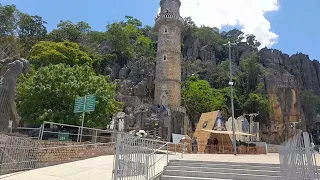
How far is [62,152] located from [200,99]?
106 ft

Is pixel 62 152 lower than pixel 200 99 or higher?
lower

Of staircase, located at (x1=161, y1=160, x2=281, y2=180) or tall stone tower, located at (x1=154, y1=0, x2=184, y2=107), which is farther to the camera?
tall stone tower, located at (x1=154, y1=0, x2=184, y2=107)

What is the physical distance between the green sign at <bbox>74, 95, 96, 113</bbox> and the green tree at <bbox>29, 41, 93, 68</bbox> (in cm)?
1719

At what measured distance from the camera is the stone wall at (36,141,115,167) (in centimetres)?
992

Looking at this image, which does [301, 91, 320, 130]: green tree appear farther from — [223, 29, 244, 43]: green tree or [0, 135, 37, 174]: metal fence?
[0, 135, 37, 174]: metal fence

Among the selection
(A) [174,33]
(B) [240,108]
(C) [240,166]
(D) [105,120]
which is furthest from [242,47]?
(C) [240,166]

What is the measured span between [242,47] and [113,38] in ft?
105

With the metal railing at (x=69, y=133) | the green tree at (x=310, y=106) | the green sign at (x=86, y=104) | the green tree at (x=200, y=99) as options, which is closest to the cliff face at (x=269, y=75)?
the green tree at (x=310, y=106)

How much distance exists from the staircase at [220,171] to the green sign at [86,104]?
729cm

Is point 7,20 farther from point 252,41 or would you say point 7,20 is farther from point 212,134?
point 252,41

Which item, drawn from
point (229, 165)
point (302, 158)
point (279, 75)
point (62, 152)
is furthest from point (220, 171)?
point (279, 75)

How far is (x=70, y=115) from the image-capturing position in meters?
17.7

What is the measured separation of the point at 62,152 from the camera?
10961 mm

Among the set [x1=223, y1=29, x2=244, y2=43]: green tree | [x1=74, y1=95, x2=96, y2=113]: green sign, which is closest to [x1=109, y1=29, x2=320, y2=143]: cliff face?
[x1=223, y1=29, x2=244, y2=43]: green tree
